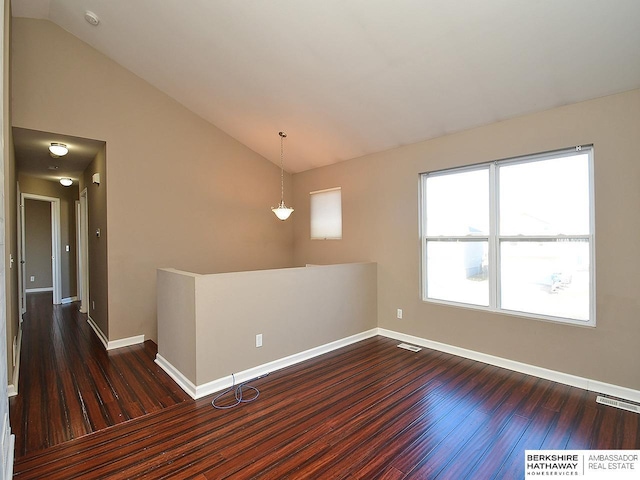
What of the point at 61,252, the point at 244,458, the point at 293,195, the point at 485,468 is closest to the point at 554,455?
the point at 485,468

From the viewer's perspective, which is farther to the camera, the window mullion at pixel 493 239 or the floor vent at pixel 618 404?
the window mullion at pixel 493 239

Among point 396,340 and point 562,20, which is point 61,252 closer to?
point 396,340

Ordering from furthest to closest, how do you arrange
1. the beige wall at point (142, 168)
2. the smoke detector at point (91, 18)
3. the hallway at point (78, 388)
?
the beige wall at point (142, 168)
the smoke detector at point (91, 18)
the hallway at point (78, 388)

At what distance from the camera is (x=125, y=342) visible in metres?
4.15

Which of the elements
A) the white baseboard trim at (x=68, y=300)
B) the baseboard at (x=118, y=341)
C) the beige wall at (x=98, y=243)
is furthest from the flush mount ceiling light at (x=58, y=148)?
the white baseboard trim at (x=68, y=300)

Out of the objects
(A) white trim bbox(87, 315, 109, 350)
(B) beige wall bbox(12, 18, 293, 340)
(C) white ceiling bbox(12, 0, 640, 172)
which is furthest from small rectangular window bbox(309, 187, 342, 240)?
(A) white trim bbox(87, 315, 109, 350)

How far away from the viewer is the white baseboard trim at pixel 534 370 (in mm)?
2807

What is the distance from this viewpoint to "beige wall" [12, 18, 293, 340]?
3.57 m

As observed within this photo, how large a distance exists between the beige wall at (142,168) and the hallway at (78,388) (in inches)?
21.4

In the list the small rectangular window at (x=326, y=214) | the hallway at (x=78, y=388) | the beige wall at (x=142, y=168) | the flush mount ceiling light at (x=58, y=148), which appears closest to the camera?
the hallway at (x=78, y=388)

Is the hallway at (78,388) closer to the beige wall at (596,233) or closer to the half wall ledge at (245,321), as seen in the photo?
the half wall ledge at (245,321)

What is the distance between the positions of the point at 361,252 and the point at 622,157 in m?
3.05

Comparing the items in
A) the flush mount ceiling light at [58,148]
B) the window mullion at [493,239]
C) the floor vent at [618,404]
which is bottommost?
the floor vent at [618,404]

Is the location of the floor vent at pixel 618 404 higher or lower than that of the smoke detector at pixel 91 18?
lower
